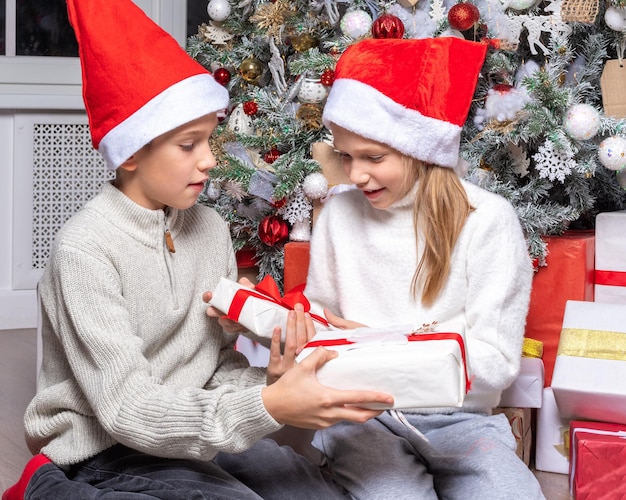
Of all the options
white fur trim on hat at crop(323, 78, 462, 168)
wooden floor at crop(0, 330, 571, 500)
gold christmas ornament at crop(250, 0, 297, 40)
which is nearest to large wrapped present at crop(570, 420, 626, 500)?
wooden floor at crop(0, 330, 571, 500)

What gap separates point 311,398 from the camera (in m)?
1.28

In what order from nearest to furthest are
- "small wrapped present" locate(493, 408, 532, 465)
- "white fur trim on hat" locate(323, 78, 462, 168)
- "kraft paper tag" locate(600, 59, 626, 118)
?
"white fur trim on hat" locate(323, 78, 462, 168) < "small wrapped present" locate(493, 408, 532, 465) < "kraft paper tag" locate(600, 59, 626, 118)

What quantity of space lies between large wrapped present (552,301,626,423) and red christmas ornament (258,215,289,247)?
2.54 ft

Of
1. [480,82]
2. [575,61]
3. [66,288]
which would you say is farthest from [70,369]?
[575,61]

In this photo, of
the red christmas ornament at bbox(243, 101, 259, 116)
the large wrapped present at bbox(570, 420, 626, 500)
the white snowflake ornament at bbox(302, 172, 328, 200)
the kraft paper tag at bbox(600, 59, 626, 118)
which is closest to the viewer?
the large wrapped present at bbox(570, 420, 626, 500)

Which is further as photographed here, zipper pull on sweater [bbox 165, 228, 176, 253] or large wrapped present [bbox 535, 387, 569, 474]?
large wrapped present [bbox 535, 387, 569, 474]

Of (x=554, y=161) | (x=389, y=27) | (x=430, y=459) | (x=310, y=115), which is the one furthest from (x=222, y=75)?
(x=430, y=459)

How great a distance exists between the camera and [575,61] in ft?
7.58

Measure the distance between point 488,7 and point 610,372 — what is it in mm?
908

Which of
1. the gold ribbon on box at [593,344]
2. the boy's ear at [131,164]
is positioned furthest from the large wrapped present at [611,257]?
the boy's ear at [131,164]

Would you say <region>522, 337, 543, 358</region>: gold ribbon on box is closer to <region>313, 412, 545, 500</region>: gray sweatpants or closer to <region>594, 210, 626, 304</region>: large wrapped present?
<region>594, 210, 626, 304</region>: large wrapped present

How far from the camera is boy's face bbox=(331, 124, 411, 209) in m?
1.62

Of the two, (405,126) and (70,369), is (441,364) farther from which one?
(70,369)

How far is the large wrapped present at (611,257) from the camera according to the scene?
2.19 m
